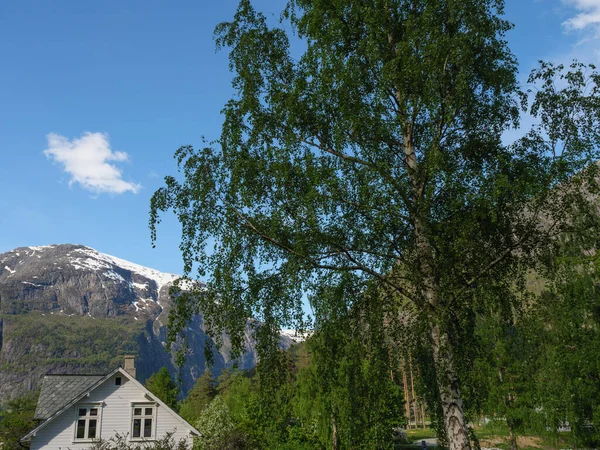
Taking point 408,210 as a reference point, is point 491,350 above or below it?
below

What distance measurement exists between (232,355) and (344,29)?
9.57 m

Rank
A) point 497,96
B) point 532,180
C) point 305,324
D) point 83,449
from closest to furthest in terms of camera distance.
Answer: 1. point 532,180
2. point 305,324
3. point 497,96
4. point 83,449

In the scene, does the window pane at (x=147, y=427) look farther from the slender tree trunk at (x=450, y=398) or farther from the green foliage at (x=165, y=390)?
the green foliage at (x=165, y=390)

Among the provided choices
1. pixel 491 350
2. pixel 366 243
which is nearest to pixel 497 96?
pixel 366 243

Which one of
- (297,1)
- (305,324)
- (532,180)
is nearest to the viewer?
(532,180)

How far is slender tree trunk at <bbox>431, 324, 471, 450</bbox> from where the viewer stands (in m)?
11.5

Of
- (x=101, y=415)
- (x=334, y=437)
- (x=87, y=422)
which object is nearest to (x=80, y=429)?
(x=87, y=422)

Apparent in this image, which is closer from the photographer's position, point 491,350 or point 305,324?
point 305,324

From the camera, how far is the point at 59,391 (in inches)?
1499

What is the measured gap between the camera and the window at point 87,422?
34.5 metres

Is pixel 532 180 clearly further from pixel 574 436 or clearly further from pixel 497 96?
pixel 574 436

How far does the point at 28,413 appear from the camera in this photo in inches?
1813

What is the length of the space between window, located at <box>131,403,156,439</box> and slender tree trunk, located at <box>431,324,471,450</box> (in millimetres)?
29840

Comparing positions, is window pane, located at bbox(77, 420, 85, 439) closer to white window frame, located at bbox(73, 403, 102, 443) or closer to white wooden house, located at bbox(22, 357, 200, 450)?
white wooden house, located at bbox(22, 357, 200, 450)
